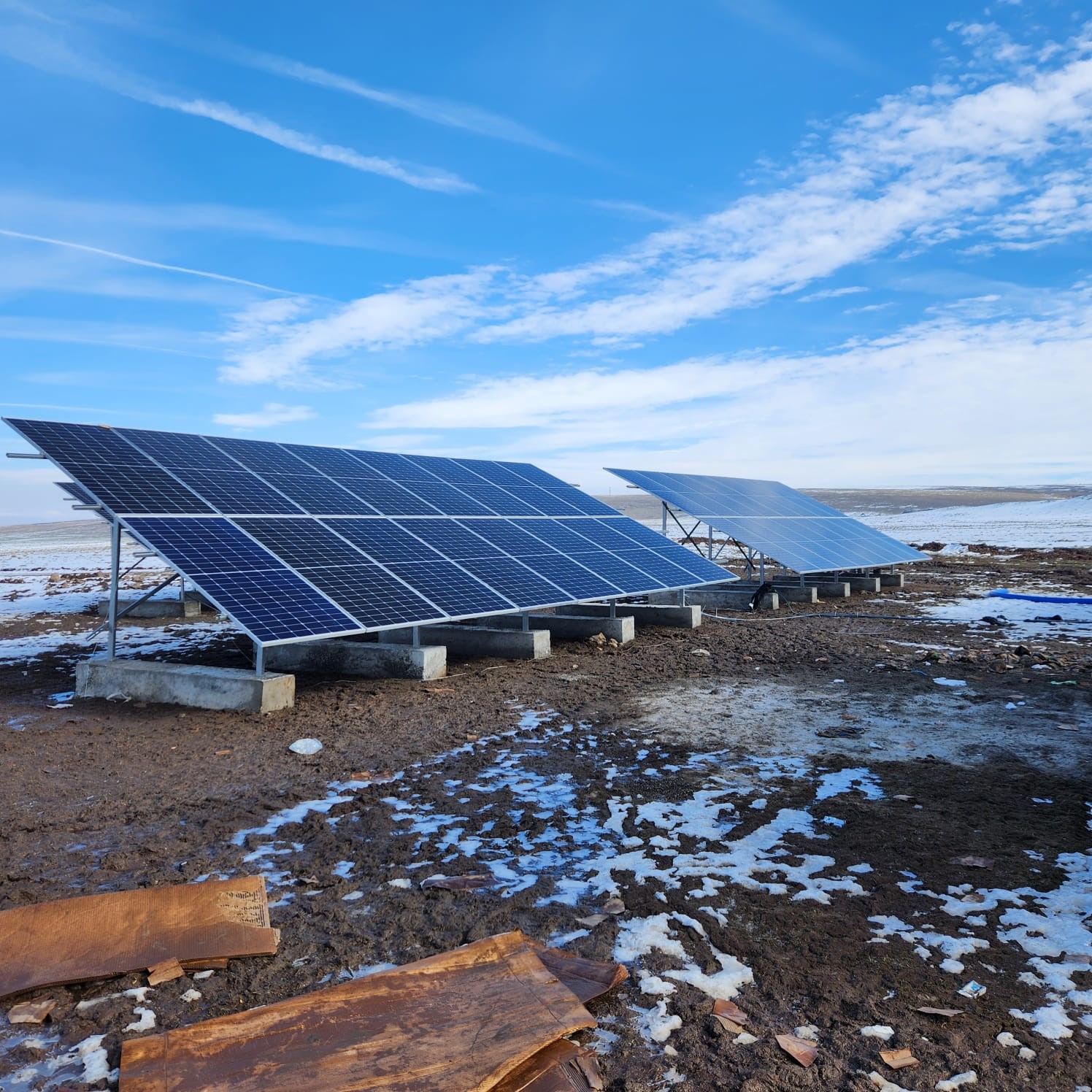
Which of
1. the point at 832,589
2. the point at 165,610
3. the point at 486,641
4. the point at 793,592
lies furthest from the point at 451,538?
the point at 832,589

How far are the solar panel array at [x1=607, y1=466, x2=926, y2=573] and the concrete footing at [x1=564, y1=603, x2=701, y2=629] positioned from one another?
13.8ft

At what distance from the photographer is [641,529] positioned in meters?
20.3

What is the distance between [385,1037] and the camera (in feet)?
12.5

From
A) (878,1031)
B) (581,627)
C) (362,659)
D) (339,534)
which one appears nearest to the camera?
(878,1031)

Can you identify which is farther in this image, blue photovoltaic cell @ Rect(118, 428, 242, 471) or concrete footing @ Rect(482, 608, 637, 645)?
concrete footing @ Rect(482, 608, 637, 645)

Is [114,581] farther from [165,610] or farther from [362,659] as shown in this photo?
[165,610]

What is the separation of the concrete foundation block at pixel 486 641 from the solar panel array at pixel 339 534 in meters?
0.76

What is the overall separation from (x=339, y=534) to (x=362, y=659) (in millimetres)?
1928

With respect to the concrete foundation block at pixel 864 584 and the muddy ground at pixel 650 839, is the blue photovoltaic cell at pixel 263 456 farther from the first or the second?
the concrete foundation block at pixel 864 584

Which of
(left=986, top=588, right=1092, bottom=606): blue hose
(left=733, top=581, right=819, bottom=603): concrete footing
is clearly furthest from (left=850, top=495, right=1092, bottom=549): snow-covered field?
(left=733, top=581, right=819, bottom=603): concrete footing

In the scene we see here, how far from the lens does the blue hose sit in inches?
792

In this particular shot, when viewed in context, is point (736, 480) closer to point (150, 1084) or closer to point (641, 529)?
point (641, 529)

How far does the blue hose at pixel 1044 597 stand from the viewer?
66.0ft

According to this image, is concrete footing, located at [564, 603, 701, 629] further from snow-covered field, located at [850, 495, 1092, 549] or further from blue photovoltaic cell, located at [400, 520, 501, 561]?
snow-covered field, located at [850, 495, 1092, 549]
